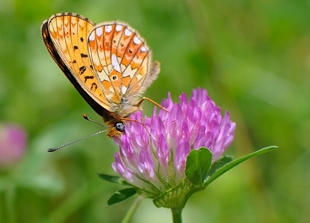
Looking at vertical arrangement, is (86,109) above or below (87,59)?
below

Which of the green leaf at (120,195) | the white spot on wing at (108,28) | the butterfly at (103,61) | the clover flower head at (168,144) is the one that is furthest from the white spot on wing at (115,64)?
the green leaf at (120,195)

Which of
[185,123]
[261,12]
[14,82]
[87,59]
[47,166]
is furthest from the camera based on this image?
[261,12]

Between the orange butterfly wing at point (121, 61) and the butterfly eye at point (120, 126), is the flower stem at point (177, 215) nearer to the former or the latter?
the butterfly eye at point (120, 126)

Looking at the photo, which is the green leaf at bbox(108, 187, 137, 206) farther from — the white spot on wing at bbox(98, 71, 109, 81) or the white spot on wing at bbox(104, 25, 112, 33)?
the white spot on wing at bbox(104, 25, 112, 33)

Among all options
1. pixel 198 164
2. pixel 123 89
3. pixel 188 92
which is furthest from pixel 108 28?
pixel 188 92

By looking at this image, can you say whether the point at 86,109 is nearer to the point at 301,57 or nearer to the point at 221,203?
the point at 221,203

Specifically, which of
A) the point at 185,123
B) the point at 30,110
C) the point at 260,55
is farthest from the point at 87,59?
the point at 260,55

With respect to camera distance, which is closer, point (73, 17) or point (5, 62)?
point (73, 17)
